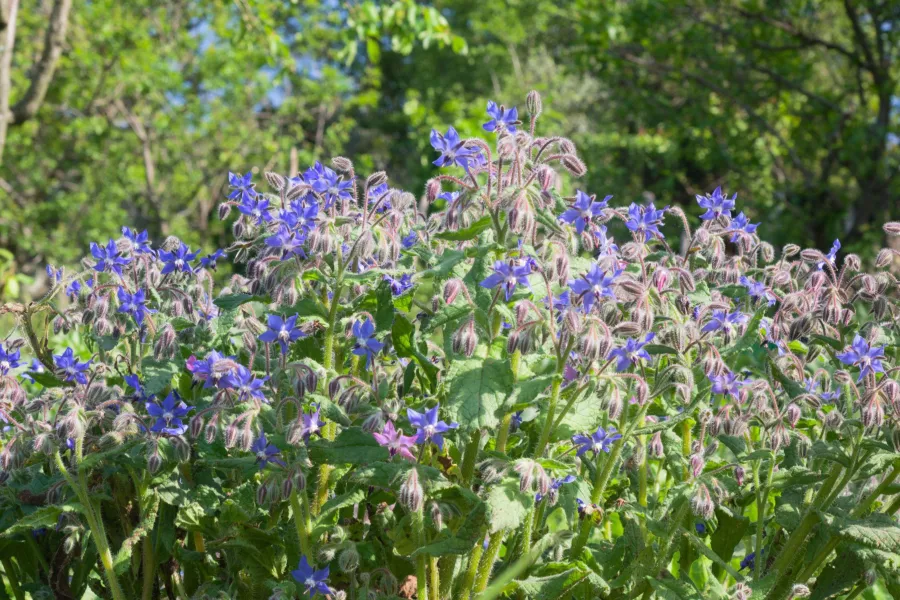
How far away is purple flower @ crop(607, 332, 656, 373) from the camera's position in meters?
1.57

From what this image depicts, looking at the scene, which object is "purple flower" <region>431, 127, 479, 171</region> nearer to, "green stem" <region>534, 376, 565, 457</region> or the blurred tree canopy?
"green stem" <region>534, 376, 565, 457</region>

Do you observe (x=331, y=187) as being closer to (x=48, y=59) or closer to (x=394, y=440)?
(x=394, y=440)

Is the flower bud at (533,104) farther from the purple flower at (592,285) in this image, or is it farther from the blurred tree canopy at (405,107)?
the blurred tree canopy at (405,107)

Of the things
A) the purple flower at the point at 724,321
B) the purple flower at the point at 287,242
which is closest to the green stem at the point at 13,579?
the purple flower at the point at 287,242

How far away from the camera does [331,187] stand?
179cm

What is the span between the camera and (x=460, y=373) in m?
1.50

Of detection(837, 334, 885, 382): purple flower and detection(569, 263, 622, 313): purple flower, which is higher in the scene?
detection(569, 263, 622, 313): purple flower

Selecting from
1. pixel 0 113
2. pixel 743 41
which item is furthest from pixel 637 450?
pixel 743 41

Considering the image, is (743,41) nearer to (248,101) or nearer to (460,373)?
(248,101)

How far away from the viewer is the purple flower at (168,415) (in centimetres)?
172

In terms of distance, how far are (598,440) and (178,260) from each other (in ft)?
3.18

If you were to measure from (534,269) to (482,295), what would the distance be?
0.64ft

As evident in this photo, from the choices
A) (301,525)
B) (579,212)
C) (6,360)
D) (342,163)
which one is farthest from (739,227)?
(6,360)

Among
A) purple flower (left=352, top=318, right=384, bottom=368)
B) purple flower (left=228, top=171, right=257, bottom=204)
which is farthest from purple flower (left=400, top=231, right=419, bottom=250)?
purple flower (left=352, top=318, right=384, bottom=368)
